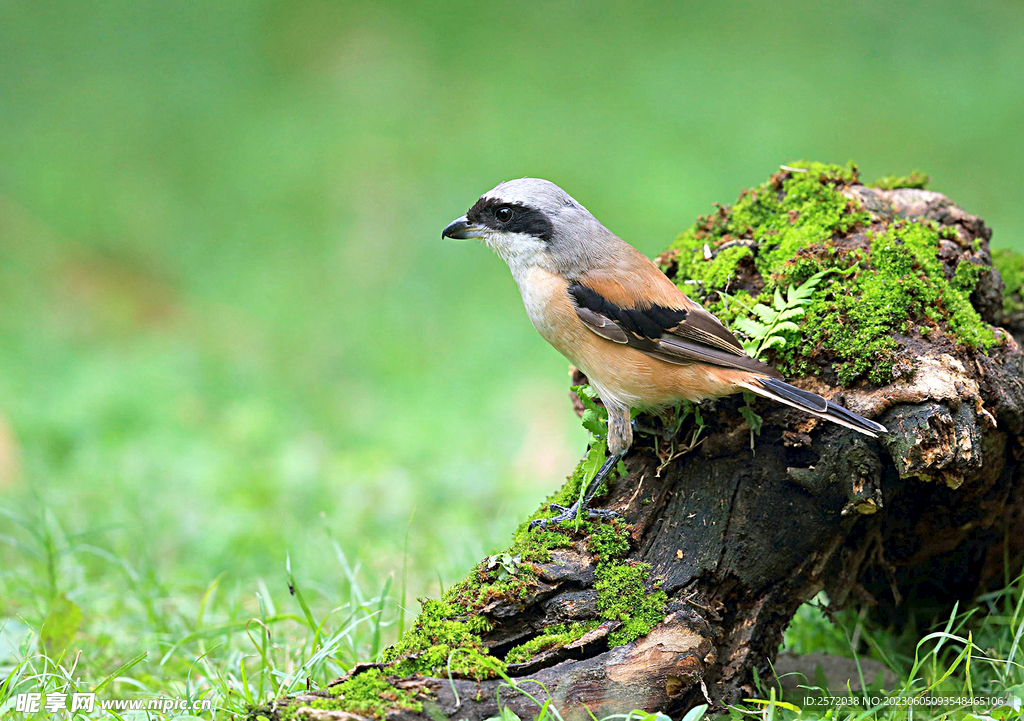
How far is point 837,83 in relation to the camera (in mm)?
14148

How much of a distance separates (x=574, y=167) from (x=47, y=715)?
1099 centimetres

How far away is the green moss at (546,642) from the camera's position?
3.01 m

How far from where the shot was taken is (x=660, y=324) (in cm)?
362

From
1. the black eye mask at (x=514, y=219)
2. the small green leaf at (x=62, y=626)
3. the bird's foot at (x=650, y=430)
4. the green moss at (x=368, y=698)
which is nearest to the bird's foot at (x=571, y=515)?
the bird's foot at (x=650, y=430)

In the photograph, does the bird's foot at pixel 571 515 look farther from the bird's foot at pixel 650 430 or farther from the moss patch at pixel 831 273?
the moss patch at pixel 831 273

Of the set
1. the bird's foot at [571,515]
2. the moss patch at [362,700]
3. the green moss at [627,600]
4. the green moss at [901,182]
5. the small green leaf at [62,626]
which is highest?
the green moss at [901,182]

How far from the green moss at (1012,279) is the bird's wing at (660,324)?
1894mm

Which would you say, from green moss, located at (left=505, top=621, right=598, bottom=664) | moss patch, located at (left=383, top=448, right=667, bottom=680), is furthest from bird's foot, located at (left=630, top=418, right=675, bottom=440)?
green moss, located at (left=505, top=621, right=598, bottom=664)

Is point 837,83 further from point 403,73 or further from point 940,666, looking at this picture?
point 940,666

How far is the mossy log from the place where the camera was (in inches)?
117

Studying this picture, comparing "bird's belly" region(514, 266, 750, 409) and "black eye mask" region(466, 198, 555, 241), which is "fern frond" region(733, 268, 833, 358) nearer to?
"bird's belly" region(514, 266, 750, 409)

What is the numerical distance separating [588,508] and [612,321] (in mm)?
829

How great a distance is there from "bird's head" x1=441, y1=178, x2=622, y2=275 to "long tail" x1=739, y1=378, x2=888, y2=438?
1116 millimetres

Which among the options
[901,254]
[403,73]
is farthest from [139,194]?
[901,254]
